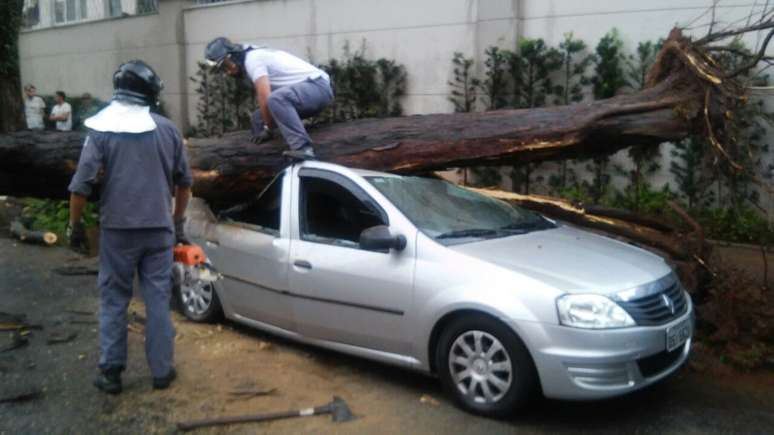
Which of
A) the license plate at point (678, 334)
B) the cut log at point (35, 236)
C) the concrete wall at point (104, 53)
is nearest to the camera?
the license plate at point (678, 334)

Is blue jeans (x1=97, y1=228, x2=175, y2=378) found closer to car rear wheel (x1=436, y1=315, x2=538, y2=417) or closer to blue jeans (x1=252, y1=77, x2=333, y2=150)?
blue jeans (x1=252, y1=77, x2=333, y2=150)

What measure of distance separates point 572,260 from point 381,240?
1.15 m

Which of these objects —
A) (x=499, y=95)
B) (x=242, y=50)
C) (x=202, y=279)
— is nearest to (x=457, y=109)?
(x=499, y=95)

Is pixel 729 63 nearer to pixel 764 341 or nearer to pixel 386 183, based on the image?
pixel 764 341

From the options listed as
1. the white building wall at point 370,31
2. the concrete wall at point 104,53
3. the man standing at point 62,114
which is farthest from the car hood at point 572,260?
the man standing at point 62,114

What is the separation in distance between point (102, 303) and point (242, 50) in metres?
2.77

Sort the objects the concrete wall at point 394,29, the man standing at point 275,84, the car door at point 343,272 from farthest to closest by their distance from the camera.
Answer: the concrete wall at point 394,29 → the man standing at point 275,84 → the car door at point 343,272

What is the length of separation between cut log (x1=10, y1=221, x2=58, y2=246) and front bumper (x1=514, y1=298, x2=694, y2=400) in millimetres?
7222

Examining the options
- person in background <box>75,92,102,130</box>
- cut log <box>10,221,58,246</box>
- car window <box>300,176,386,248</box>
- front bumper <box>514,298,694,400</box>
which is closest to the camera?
front bumper <box>514,298,694,400</box>

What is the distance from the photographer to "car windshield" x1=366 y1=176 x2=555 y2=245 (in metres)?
5.14

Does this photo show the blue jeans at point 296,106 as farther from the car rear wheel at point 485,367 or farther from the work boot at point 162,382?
the car rear wheel at point 485,367

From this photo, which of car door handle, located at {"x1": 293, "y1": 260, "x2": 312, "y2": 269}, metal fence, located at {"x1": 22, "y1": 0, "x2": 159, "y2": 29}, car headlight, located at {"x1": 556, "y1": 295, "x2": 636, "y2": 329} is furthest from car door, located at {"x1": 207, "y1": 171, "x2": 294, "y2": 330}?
metal fence, located at {"x1": 22, "y1": 0, "x2": 159, "y2": 29}

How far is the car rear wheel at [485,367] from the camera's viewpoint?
438cm

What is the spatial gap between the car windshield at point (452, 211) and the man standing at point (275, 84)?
1174 millimetres
